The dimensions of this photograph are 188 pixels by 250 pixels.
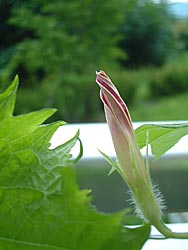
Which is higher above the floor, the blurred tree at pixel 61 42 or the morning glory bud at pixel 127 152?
the morning glory bud at pixel 127 152

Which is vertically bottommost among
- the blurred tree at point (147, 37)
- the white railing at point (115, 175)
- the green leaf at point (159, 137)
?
the blurred tree at point (147, 37)

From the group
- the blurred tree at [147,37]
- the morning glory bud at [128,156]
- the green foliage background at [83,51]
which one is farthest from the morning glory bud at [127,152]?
the blurred tree at [147,37]

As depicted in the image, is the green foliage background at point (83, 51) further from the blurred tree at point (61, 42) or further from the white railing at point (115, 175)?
the white railing at point (115, 175)

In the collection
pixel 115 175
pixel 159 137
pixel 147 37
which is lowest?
pixel 147 37

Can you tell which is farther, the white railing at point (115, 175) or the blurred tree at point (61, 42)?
the blurred tree at point (61, 42)

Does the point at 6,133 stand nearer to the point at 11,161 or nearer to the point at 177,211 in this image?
the point at 11,161

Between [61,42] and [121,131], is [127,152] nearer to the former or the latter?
[121,131]

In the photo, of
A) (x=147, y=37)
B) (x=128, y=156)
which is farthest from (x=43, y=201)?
(x=147, y=37)
